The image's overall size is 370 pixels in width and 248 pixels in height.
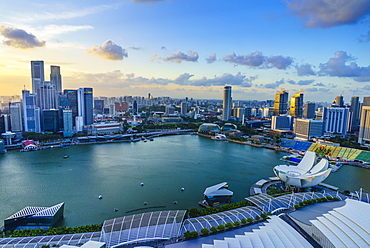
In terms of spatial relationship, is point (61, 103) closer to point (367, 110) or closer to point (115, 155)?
point (115, 155)

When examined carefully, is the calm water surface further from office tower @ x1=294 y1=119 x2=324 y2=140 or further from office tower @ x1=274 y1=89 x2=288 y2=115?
office tower @ x1=274 y1=89 x2=288 y2=115

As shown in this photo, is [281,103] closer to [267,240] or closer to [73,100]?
[73,100]

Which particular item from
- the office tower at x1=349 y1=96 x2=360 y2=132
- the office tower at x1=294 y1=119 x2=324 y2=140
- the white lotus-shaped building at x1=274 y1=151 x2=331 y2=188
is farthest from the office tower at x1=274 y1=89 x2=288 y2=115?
the white lotus-shaped building at x1=274 y1=151 x2=331 y2=188

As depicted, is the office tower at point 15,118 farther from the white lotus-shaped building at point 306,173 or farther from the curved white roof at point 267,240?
the curved white roof at point 267,240

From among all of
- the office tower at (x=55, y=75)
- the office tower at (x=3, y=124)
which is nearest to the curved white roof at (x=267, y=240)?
the office tower at (x=3, y=124)

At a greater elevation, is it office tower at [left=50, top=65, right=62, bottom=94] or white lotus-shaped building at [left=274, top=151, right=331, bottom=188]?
office tower at [left=50, top=65, right=62, bottom=94]

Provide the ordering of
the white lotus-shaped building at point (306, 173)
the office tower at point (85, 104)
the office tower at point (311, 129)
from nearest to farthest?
the white lotus-shaped building at point (306, 173) → the office tower at point (311, 129) → the office tower at point (85, 104)

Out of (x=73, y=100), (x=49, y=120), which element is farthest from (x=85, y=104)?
(x=49, y=120)
